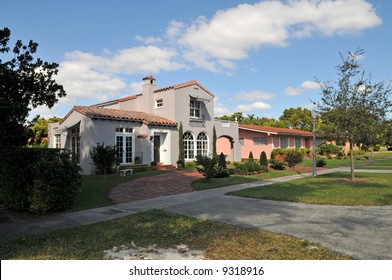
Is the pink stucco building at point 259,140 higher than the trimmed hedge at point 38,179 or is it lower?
higher

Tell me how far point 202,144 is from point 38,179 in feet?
64.9

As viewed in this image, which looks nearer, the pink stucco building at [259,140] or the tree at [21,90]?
the tree at [21,90]

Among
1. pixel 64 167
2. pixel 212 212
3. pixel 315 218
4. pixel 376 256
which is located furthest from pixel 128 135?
pixel 376 256

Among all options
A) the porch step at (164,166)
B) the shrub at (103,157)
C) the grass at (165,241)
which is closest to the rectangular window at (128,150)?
the porch step at (164,166)

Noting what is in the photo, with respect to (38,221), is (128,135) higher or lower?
higher

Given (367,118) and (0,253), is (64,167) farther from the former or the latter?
(367,118)

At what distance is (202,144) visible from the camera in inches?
1069

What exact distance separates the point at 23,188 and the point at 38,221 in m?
1.48

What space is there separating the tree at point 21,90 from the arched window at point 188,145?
52.9 ft

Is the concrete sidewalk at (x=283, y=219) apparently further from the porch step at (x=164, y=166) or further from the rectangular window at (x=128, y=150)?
the porch step at (x=164, y=166)

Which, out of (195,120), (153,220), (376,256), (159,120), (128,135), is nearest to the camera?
(376,256)

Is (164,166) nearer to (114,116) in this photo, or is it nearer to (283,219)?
(114,116)

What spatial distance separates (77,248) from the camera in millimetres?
5215

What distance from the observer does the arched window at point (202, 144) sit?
87.9 feet
